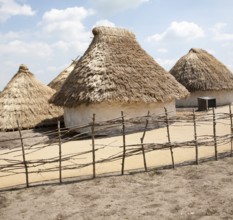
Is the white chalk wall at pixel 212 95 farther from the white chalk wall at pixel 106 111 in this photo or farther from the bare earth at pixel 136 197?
the bare earth at pixel 136 197

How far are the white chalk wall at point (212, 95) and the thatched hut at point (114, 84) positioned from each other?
289 inches

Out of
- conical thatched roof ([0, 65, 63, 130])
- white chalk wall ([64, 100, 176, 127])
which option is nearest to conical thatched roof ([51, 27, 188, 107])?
white chalk wall ([64, 100, 176, 127])

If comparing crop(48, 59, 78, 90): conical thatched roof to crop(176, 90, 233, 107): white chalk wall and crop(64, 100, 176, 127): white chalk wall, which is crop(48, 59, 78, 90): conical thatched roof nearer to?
crop(176, 90, 233, 107): white chalk wall

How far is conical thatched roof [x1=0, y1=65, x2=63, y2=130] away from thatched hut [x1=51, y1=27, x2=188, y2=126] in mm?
1482

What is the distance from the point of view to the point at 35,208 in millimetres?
A: 4664

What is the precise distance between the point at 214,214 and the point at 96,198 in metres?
1.71

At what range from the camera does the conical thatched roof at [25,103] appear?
1308cm

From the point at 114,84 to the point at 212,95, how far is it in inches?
394

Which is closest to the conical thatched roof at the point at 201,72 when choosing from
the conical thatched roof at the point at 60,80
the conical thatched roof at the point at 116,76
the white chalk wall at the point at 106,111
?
the conical thatched roof at the point at 60,80

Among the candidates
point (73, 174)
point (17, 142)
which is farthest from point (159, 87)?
point (73, 174)

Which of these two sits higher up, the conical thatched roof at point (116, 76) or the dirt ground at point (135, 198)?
the conical thatched roof at point (116, 76)

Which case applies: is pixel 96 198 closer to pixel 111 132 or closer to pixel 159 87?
pixel 111 132

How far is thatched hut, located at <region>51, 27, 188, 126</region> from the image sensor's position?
428 inches

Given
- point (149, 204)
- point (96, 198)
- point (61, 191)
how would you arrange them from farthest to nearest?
1. point (61, 191)
2. point (96, 198)
3. point (149, 204)
